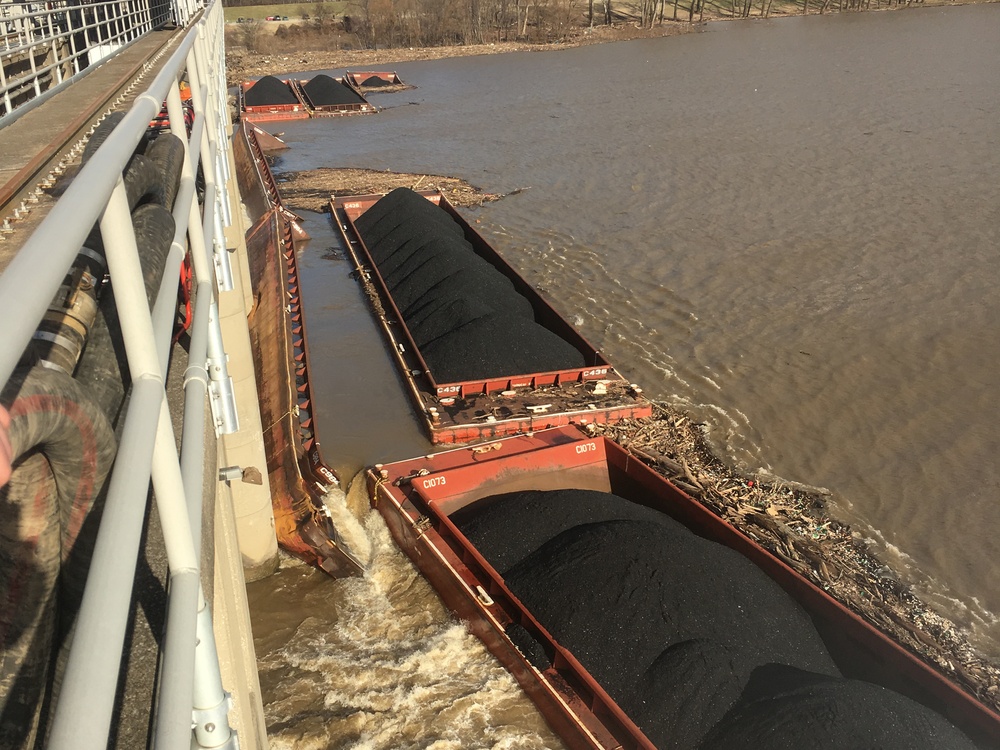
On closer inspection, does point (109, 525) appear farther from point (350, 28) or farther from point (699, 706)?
point (350, 28)

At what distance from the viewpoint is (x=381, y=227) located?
16375 mm

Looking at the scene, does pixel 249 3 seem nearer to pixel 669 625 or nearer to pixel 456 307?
pixel 456 307

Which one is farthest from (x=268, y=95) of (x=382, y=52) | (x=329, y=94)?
(x=382, y=52)

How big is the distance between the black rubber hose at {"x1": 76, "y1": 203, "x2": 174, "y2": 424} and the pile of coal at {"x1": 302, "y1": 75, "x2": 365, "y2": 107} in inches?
1314

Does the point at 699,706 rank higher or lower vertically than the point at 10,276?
lower

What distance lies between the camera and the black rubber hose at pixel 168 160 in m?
3.69

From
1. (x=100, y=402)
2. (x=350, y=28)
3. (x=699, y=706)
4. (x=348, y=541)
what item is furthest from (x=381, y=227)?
(x=350, y=28)

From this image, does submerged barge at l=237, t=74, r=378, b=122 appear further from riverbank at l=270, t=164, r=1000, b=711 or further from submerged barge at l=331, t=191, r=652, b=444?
riverbank at l=270, t=164, r=1000, b=711

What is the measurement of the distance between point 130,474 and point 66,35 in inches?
342

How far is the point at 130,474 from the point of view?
1467 mm

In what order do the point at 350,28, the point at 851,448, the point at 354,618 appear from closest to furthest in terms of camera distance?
the point at 354,618
the point at 851,448
the point at 350,28

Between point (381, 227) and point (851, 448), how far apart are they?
994 cm

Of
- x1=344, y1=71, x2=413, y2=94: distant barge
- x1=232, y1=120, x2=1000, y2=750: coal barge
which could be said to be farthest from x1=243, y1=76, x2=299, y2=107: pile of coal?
x1=232, y1=120, x2=1000, y2=750: coal barge

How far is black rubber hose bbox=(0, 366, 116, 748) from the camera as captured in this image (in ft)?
5.77
